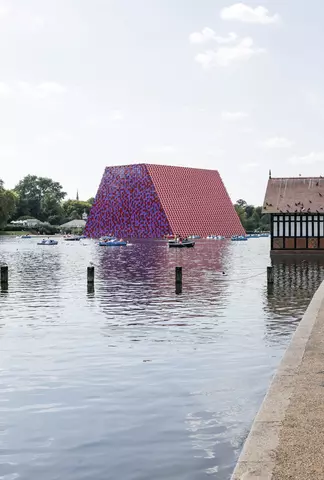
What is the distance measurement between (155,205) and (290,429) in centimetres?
16231

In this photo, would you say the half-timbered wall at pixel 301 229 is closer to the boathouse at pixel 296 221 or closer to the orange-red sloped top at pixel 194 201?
the boathouse at pixel 296 221

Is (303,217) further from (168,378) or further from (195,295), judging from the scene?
(168,378)

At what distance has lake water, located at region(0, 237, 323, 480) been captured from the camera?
888 centimetres

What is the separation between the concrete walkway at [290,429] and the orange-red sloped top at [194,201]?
15512 centimetres

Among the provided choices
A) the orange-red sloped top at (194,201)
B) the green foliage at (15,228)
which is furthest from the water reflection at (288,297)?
the green foliage at (15,228)

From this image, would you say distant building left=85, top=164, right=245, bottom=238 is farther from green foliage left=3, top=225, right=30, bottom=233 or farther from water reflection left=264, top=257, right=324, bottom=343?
water reflection left=264, top=257, right=324, bottom=343

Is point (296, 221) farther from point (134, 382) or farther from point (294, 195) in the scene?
point (134, 382)

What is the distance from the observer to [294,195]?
219ft

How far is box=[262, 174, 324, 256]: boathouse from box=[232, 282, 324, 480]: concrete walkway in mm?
53805

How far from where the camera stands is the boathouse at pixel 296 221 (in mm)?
A: 65250

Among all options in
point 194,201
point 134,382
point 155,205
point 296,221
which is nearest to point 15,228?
point 155,205

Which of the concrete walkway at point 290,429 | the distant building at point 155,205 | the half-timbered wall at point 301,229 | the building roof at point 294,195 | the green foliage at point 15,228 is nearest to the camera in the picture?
the concrete walkway at point 290,429

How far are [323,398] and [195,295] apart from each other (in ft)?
67.1

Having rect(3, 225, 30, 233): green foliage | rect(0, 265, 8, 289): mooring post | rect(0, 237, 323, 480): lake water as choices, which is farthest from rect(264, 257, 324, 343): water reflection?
rect(3, 225, 30, 233): green foliage
